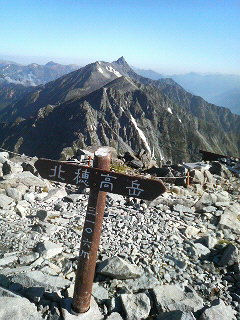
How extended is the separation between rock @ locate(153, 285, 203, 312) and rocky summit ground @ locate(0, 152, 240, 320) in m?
0.02

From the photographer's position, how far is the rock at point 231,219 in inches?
473

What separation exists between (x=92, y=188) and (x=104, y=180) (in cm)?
30

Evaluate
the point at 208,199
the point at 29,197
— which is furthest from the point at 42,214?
the point at 208,199

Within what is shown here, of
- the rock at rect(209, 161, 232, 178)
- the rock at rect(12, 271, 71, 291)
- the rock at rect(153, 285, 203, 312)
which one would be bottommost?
the rock at rect(209, 161, 232, 178)

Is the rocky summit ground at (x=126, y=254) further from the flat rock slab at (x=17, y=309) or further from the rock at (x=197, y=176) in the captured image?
the rock at (x=197, y=176)

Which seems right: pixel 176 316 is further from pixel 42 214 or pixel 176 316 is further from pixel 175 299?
pixel 42 214

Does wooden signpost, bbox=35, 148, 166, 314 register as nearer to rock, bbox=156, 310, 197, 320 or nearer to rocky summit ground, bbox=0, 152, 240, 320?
rocky summit ground, bbox=0, 152, 240, 320

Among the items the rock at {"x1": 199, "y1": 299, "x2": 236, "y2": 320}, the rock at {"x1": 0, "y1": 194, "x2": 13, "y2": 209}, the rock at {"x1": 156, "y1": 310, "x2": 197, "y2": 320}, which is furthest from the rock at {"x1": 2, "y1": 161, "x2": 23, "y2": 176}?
the rock at {"x1": 199, "y1": 299, "x2": 236, "y2": 320}

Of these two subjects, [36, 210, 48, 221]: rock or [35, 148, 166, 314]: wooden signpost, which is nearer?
[35, 148, 166, 314]: wooden signpost

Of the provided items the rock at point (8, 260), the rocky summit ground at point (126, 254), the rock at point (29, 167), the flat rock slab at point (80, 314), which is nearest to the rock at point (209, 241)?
the rocky summit ground at point (126, 254)

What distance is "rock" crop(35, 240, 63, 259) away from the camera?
332 inches

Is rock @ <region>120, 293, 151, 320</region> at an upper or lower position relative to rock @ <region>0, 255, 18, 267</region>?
upper

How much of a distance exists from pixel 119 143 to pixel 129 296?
174 meters

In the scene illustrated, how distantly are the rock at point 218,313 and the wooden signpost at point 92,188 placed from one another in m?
2.56
